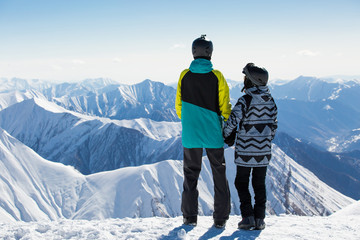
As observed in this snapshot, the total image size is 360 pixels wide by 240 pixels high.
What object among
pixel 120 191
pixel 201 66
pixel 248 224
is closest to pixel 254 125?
pixel 201 66

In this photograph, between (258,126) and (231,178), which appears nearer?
(258,126)

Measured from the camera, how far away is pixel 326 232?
18.3 feet

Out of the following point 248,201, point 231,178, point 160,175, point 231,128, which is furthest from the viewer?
point 160,175

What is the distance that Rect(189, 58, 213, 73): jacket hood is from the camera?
18.8 ft

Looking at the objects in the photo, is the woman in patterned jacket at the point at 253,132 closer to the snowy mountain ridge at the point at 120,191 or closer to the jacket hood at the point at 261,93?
the jacket hood at the point at 261,93

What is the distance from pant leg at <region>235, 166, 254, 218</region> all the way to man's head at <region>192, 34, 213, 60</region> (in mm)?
2591

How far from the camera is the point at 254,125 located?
561cm

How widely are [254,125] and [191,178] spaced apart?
184 cm

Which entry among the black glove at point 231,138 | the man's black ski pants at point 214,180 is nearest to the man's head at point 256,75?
the black glove at point 231,138

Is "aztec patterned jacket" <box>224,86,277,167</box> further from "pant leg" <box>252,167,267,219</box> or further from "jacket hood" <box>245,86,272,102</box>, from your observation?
"pant leg" <box>252,167,267,219</box>

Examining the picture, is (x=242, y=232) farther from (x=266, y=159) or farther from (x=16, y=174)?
(x=16, y=174)

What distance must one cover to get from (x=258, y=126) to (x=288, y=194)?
353ft

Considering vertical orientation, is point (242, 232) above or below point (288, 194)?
above

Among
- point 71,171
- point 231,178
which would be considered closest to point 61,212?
point 71,171
